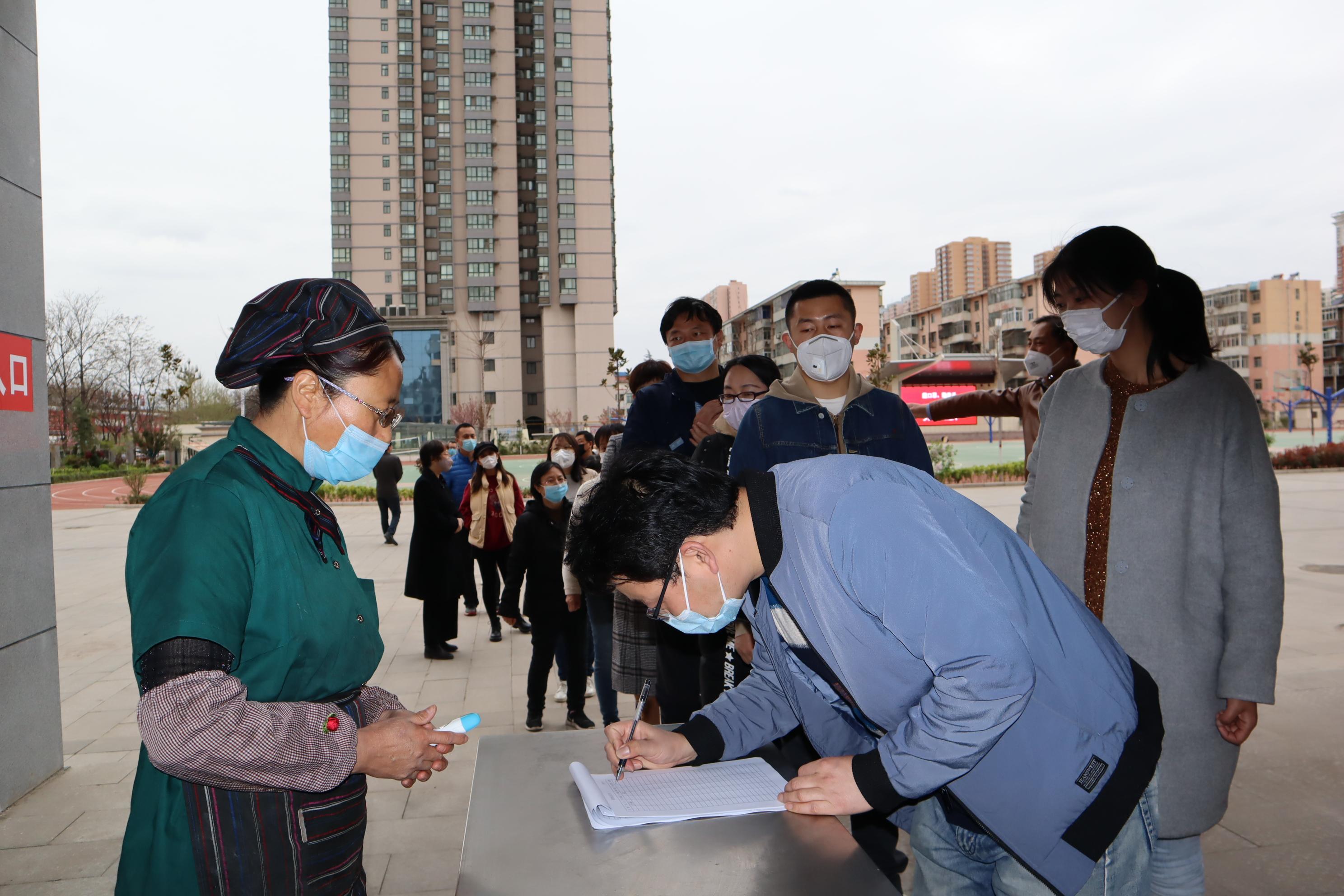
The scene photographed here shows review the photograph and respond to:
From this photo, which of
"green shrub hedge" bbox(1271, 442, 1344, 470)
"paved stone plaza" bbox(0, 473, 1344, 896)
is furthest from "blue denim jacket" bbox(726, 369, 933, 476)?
"green shrub hedge" bbox(1271, 442, 1344, 470)

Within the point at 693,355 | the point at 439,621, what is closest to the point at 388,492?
the point at 439,621

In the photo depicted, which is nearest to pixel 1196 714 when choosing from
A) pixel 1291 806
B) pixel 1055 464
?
pixel 1055 464

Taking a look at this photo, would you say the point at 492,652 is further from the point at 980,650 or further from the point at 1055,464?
the point at 980,650

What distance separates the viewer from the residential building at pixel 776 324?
2298 inches

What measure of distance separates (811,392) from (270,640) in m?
2.01

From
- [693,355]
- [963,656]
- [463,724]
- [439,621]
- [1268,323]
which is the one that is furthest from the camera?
[1268,323]

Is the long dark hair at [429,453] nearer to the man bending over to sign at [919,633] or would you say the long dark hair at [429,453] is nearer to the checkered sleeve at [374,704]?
the checkered sleeve at [374,704]

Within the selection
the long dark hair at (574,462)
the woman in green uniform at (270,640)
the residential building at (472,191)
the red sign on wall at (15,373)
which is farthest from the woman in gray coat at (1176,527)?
the residential building at (472,191)

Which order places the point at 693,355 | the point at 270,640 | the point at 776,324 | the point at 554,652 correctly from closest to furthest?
1. the point at 270,640
2. the point at 693,355
3. the point at 554,652
4. the point at 776,324

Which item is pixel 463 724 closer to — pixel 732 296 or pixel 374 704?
pixel 374 704

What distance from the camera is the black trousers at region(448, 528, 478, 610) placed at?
6.59m

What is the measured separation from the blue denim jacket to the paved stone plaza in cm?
158

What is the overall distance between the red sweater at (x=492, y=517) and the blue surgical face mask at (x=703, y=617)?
5.87 m

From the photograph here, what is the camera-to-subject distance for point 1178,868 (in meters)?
1.89
